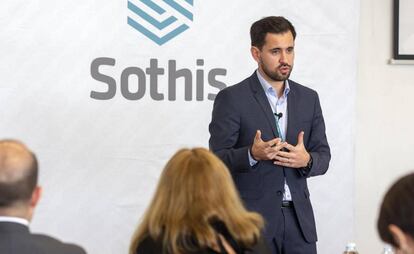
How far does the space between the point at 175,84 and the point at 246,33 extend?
0.51m

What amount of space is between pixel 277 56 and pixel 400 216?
6.43ft

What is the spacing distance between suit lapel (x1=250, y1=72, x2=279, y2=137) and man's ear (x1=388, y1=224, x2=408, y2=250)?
1.81 m

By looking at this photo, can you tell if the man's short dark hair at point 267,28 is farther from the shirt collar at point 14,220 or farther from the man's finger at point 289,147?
the shirt collar at point 14,220

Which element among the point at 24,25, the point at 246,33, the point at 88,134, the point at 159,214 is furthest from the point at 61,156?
the point at 159,214

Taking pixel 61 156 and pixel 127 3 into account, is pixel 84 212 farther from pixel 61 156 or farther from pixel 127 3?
pixel 127 3

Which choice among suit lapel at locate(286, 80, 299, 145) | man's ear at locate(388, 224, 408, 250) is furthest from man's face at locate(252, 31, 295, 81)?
man's ear at locate(388, 224, 408, 250)

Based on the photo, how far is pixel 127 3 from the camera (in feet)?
14.3

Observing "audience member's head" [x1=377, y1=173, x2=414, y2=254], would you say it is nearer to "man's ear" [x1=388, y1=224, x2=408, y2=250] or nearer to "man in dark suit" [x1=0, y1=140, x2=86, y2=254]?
"man's ear" [x1=388, y1=224, x2=408, y2=250]

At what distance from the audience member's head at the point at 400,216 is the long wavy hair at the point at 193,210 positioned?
63 cm

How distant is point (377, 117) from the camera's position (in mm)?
4863

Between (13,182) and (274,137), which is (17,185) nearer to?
(13,182)

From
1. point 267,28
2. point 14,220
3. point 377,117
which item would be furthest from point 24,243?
point 377,117

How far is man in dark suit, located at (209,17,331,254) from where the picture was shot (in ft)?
11.6

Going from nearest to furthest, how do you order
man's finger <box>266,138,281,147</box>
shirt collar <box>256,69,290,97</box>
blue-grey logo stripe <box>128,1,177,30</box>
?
1. man's finger <box>266,138,281,147</box>
2. shirt collar <box>256,69,290,97</box>
3. blue-grey logo stripe <box>128,1,177,30</box>
